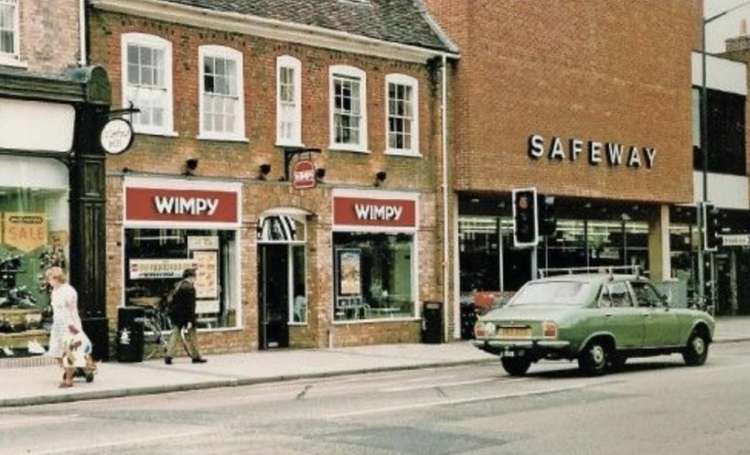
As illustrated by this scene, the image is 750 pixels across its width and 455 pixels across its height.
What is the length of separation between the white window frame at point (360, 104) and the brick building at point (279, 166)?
0.12 ft

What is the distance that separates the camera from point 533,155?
3209cm

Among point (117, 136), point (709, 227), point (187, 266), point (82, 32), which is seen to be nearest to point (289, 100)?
point (187, 266)

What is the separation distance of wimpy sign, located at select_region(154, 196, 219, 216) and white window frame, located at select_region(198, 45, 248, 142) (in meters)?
1.30

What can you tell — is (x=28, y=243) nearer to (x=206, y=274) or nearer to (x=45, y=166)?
(x=45, y=166)

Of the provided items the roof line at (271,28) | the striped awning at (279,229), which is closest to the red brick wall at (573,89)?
the roof line at (271,28)

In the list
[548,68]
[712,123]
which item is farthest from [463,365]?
[712,123]

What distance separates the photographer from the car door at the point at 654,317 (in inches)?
800

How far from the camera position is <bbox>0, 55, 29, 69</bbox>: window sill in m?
21.5

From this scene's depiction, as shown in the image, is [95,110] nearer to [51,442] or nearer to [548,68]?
[51,442]

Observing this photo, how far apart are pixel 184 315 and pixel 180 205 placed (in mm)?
2989

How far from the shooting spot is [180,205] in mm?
24141

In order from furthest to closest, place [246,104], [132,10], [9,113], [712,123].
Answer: [712,123], [246,104], [132,10], [9,113]

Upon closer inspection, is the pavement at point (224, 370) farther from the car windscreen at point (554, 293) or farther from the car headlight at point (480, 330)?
the car windscreen at point (554, 293)

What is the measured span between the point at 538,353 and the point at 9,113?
10.2 m
